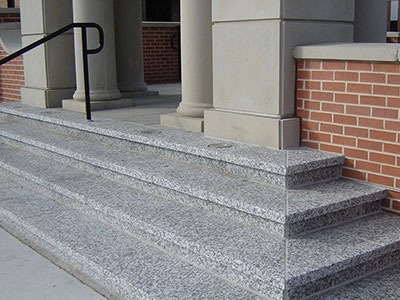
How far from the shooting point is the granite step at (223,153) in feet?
12.1

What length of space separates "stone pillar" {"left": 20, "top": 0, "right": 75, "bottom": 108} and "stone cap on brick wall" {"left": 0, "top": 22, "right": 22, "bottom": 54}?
1.49 metres

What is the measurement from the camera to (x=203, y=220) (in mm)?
3586

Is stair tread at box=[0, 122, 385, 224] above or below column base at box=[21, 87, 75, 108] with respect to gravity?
below

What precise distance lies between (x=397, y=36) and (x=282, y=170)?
37.8 ft

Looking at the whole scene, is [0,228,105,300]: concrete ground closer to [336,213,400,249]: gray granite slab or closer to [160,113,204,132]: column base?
[336,213,400,249]: gray granite slab

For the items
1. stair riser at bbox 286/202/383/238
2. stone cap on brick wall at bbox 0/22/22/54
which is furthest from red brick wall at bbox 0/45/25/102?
stair riser at bbox 286/202/383/238

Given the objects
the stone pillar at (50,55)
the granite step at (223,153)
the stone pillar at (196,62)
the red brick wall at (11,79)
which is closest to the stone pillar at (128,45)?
the stone pillar at (50,55)

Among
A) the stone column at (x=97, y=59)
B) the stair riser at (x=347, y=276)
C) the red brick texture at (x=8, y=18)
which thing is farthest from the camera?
the red brick texture at (x=8, y=18)

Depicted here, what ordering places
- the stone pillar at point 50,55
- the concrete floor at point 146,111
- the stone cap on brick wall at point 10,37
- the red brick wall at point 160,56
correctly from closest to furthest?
the concrete floor at point 146,111 < the stone pillar at point 50,55 < the stone cap on brick wall at point 10,37 < the red brick wall at point 160,56

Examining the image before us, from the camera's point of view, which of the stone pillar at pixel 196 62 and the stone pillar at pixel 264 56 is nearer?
the stone pillar at pixel 264 56

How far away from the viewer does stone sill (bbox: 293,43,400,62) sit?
3512mm

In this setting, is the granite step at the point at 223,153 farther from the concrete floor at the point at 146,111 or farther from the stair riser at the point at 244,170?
the concrete floor at the point at 146,111

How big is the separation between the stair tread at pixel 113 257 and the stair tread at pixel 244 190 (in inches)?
18.0

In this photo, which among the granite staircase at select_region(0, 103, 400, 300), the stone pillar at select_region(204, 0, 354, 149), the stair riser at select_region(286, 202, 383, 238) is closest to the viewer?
the granite staircase at select_region(0, 103, 400, 300)
